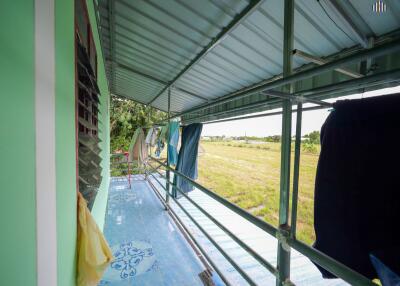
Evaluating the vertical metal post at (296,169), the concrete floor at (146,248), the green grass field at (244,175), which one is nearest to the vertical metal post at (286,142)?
the vertical metal post at (296,169)

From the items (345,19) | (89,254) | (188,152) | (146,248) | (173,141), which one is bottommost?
(146,248)

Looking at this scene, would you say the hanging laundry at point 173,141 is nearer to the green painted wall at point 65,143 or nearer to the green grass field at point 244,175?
the green grass field at point 244,175

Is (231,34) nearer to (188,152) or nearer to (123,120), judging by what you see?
(188,152)

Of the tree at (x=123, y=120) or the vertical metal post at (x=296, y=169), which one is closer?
the vertical metal post at (x=296, y=169)

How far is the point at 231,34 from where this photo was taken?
5.72ft

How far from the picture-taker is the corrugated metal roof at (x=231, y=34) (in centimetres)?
121

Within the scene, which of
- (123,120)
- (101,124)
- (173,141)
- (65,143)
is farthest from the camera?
(123,120)

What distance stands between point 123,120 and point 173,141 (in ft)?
20.2

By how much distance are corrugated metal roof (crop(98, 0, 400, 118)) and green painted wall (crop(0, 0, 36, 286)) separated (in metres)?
1.28

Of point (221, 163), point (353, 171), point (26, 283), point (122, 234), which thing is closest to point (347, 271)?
point (353, 171)

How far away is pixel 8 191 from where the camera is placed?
430 millimetres

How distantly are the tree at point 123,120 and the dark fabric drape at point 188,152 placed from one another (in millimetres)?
5677

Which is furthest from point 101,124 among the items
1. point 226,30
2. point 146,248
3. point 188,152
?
point 226,30

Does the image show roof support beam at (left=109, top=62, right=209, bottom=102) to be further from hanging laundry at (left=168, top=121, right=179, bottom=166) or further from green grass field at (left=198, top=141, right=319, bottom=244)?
green grass field at (left=198, top=141, right=319, bottom=244)
